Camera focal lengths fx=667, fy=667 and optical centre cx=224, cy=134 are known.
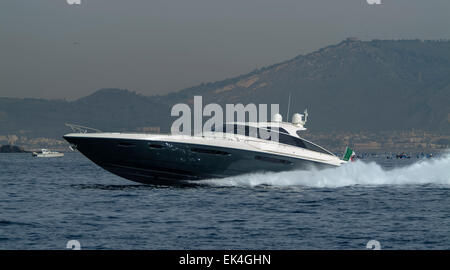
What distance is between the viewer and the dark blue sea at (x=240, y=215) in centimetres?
1842

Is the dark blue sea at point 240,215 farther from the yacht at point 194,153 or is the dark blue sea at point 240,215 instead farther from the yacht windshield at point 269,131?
the yacht windshield at point 269,131

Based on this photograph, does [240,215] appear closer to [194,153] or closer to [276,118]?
[194,153]

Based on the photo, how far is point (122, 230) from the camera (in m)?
19.8

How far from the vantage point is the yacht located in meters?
29.0

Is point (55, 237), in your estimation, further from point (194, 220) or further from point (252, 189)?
point (252, 189)

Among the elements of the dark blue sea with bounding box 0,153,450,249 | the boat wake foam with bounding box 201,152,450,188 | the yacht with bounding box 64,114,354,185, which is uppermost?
the yacht with bounding box 64,114,354,185

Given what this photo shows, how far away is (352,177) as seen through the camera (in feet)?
113

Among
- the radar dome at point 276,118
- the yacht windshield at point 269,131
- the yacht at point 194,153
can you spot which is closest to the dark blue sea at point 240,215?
the yacht at point 194,153

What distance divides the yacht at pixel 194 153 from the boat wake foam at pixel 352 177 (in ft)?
1.33

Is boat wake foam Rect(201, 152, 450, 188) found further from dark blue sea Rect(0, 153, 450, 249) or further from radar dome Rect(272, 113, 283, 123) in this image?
radar dome Rect(272, 113, 283, 123)

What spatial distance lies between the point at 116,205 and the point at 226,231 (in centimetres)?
660

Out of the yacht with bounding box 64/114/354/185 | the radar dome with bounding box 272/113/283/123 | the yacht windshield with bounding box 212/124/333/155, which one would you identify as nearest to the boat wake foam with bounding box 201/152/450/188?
the yacht with bounding box 64/114/354/185

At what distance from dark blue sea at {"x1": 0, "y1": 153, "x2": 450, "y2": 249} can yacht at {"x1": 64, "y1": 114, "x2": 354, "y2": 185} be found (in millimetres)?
635

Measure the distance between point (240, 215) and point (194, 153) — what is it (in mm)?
6853
